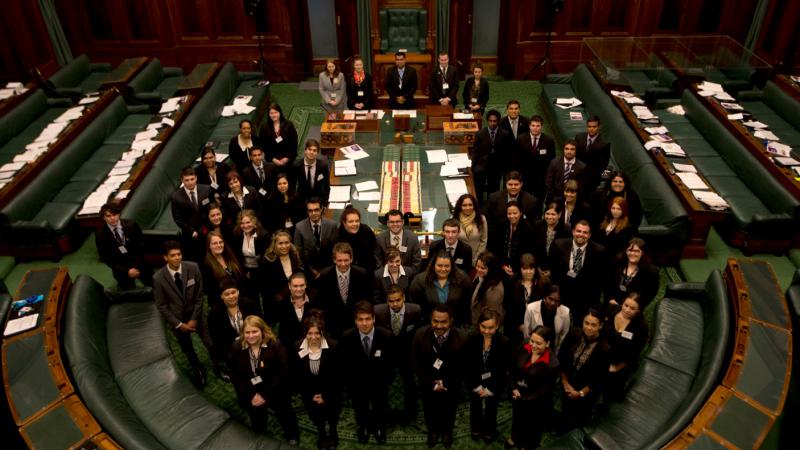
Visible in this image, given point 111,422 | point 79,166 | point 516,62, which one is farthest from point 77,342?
point 516,62

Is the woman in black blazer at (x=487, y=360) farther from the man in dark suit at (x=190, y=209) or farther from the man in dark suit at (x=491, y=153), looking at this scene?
the man in dark suit at (x=491, y=153)

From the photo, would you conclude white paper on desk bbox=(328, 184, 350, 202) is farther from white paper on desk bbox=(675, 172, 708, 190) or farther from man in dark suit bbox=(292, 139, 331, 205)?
white paper on desk bbox=(675, 172, 708, 190)

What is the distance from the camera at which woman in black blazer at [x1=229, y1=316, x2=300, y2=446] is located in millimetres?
4371

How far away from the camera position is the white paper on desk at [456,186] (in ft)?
23.4

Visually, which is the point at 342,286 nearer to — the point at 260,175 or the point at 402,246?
the point at 402,246

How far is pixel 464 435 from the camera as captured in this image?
514 cm

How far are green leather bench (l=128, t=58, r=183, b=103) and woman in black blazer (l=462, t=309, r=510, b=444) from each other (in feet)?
26.3

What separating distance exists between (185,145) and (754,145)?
305 inches

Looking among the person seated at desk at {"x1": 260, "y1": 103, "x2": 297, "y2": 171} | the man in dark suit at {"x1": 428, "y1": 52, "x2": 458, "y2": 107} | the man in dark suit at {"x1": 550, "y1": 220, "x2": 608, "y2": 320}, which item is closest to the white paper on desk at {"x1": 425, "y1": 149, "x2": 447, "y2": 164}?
the man in dark suit at {"x1": 428, "y1": 52, "x2": 458, "y2": 107}

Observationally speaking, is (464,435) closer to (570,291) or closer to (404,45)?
(570,291)

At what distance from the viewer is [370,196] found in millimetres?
7105

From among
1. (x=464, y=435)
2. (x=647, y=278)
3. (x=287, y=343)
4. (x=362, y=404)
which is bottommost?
(x=464, y=435)

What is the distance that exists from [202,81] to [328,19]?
3.32m

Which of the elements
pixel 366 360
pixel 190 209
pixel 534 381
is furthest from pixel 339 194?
pixel 534 381
